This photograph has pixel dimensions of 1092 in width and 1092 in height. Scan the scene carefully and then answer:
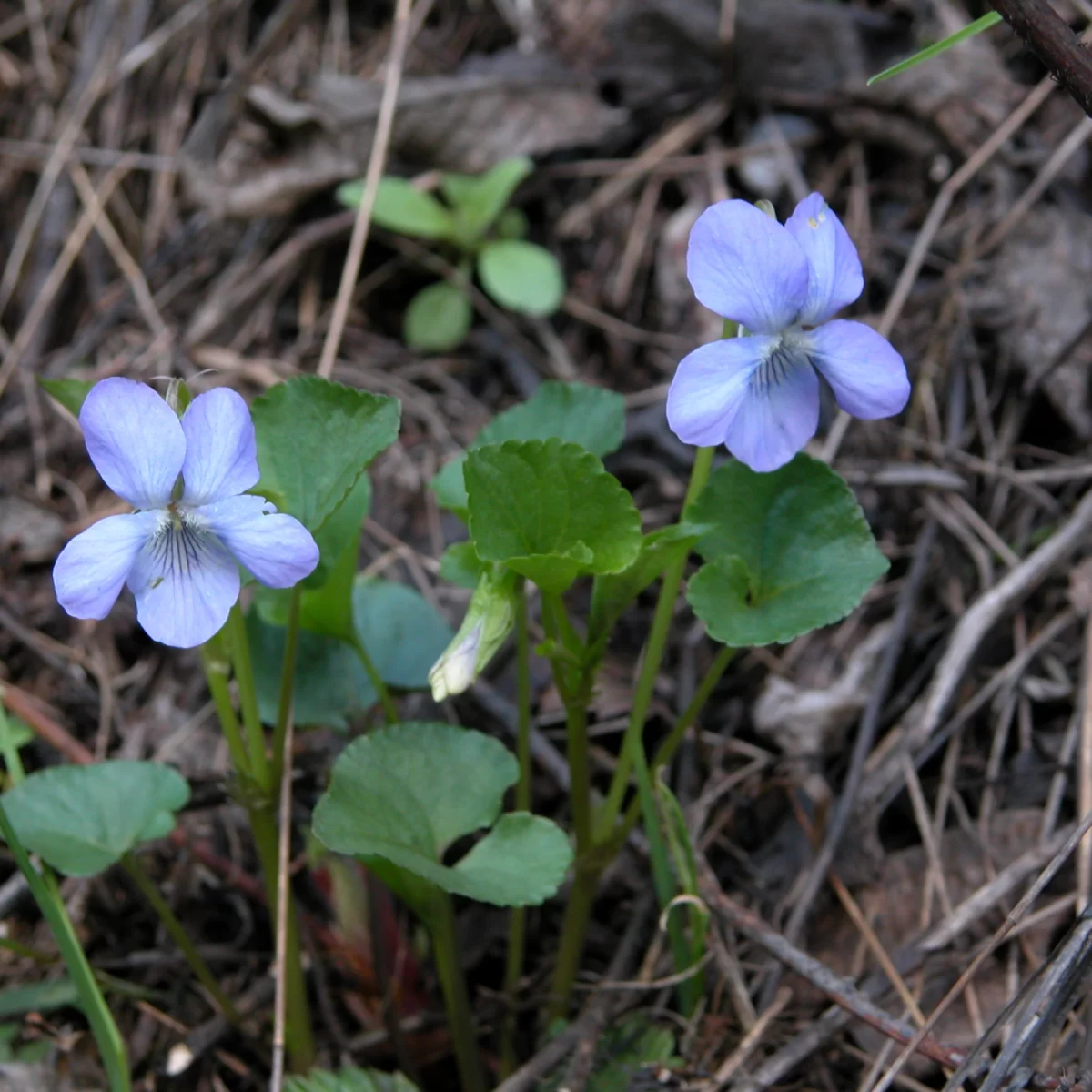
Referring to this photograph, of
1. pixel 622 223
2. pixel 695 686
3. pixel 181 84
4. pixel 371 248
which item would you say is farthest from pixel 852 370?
pixel 181 84

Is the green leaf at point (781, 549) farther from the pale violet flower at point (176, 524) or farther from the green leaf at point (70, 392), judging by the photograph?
the green leaf at point (70, 392)

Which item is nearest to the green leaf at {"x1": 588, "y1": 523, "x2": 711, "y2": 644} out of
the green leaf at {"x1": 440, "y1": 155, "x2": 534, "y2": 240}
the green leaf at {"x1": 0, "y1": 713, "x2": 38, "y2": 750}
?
the green leaf at {"x1": 0, "y1": 713, "x2": 38, "y2": 750}

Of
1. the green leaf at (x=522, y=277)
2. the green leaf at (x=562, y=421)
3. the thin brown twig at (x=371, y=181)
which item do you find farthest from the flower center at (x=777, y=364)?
the green leaf at (x=522, y=277)

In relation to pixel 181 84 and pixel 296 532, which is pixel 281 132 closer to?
pixel 181 84

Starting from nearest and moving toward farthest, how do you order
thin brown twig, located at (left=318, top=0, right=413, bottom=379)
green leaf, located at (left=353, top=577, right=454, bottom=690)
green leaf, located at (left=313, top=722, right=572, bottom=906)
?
1. green leaf, located at (left=313, top=722, right=572, bottom=906)
2. green leaf, located at (left=353, top=577, right=454, bottom=690)
3. thin brown twig, located at (left=318, top=0, right=413, bottom=379)

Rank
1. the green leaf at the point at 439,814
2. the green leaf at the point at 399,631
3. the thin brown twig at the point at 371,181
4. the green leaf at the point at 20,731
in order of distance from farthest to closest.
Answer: the thin brown twig at the point at 371,181 < the green leaf at the point at 20,731 < the green leaf at the point at 399,631 < the green leaf at the point at 439,814

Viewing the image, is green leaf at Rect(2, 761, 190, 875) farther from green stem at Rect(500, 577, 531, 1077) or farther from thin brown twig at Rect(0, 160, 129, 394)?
thin brown twig at Rect(0, 160, 129, 394)
